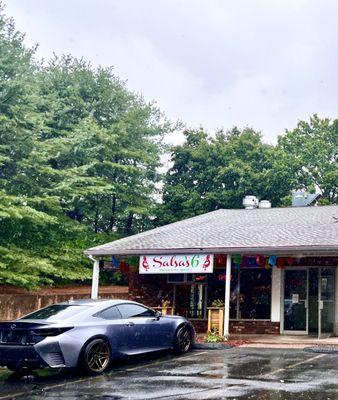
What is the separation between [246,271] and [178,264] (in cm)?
357

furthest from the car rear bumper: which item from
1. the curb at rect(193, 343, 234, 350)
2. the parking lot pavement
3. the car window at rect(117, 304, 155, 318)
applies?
the curb at rect(193, 343, 234, 350)

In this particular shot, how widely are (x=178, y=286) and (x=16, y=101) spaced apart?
35.5 ft

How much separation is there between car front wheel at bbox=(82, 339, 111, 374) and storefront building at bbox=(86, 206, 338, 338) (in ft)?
20.6

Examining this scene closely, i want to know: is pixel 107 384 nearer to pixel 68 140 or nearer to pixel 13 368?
pixel 13 368

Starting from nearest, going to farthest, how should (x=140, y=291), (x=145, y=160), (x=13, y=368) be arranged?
(x=13, y=368), (x=140, y=291), (x=145, y=160)

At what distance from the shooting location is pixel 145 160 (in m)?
36.0

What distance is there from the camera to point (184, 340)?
13938 millimetres

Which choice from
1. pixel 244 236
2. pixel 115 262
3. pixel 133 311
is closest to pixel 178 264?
pixel 244 236

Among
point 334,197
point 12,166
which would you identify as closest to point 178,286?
point 12,166

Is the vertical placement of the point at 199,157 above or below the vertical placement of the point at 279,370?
above

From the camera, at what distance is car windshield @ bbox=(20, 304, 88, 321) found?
452 inches

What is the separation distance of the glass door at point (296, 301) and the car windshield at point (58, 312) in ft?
31.4

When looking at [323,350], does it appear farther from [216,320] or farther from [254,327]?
[254,327]

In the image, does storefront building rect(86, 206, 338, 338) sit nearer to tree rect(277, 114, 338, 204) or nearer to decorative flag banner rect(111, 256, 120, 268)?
decorative flag banner rect(111, 256, 120, 268)
